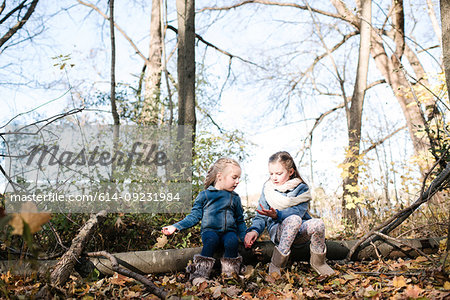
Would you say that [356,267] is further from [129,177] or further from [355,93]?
[355,93]

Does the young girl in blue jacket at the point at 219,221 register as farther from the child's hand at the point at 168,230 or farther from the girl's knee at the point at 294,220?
the girl's knee at the point at 294,220

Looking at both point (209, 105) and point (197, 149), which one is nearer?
point (197, 149)

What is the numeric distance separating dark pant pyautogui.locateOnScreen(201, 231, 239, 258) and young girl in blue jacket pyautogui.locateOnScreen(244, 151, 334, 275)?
0.13 metres

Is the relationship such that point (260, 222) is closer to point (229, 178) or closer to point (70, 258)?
point (229, 178)

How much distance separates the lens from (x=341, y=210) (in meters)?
7.15

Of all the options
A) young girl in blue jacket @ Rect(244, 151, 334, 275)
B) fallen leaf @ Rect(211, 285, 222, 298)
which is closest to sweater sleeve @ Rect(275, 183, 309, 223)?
young girl in blue jacket @ Rect(244, 151, 334, 275)

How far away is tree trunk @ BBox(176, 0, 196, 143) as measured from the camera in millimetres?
5715

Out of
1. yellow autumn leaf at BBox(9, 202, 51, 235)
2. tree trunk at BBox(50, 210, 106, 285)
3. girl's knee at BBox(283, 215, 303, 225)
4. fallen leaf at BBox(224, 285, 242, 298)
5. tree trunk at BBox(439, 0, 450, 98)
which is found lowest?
fallen leaf at BBox(224, 285, 242, 298)

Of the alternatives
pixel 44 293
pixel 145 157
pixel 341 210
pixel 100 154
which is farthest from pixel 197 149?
pixel 341 210

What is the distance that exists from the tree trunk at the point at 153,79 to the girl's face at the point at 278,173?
259 centimetres

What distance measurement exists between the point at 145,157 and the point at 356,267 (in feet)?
9.52

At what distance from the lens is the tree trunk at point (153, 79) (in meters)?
5.47

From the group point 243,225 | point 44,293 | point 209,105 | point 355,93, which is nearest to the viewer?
point 44,293

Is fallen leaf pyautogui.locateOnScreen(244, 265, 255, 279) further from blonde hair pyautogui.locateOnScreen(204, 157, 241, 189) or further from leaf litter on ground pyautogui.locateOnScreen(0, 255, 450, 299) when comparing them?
blonde hair pyautogui.locateOnScreen(204, 157, 241, 189)
